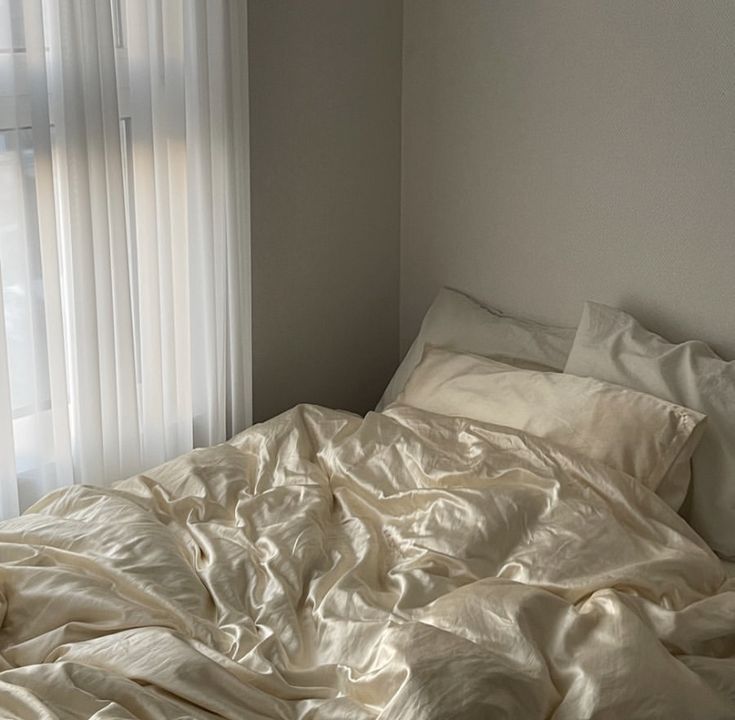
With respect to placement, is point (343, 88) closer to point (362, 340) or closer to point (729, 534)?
point (362, 340)

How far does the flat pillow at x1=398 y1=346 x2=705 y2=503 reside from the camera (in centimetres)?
232

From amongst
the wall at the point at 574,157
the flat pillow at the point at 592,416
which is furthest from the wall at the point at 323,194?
the flat pillow at the point at 592,416

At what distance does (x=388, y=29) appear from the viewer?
3.11 metres

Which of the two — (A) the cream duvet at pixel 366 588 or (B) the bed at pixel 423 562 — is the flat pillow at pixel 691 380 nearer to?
(B) the bed at pixel 423 562

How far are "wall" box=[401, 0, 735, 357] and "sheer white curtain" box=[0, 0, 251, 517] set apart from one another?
629 mm

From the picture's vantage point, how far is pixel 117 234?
2.47 metres

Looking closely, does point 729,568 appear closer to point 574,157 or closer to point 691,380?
point 691,380

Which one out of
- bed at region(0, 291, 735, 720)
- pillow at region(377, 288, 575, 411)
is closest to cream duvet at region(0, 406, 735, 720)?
bed at region(0, 291, 735, 720)

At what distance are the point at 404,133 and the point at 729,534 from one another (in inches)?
57.5

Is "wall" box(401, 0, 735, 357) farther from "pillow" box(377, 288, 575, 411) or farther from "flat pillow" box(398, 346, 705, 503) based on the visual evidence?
"flat pillow" box(398, 346, 705, 503)

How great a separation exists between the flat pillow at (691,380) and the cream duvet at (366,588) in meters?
0.15

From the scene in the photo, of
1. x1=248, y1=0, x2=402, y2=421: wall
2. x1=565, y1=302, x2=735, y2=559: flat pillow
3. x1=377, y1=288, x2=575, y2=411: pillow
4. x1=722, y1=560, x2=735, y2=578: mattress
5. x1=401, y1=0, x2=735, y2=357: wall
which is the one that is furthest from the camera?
x1=248, y1=0, x2=402, y2=421: wall

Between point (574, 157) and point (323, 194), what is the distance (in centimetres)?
67

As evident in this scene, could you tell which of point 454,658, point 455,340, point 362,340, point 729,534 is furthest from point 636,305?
point 454,658
